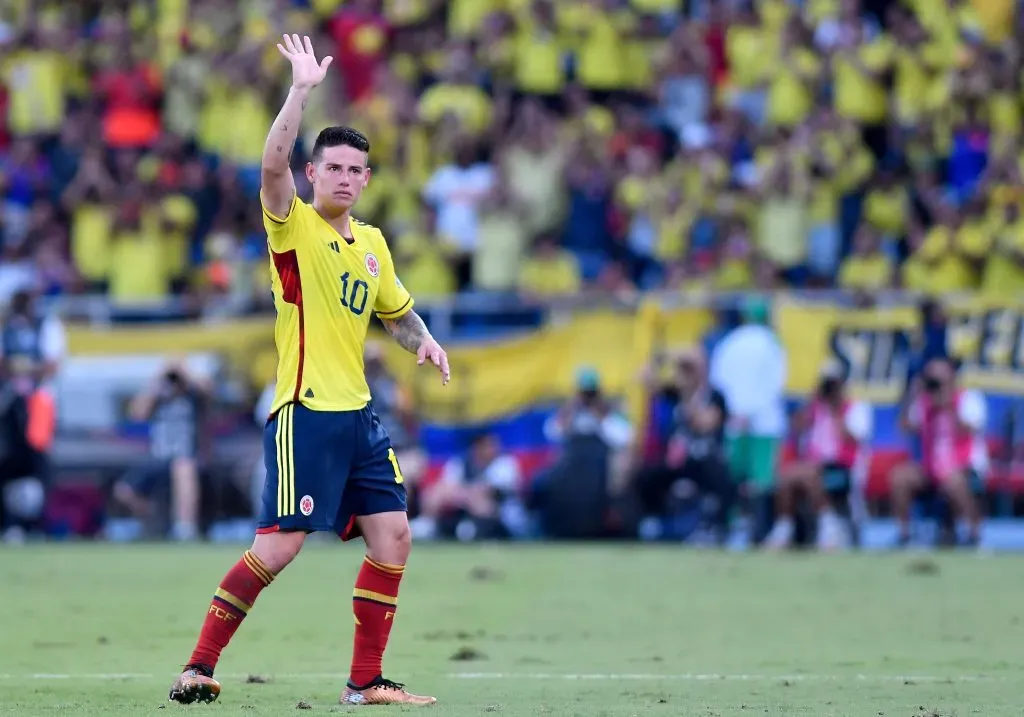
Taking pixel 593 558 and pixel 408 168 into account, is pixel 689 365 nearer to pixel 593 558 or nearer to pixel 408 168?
pixel 593 558

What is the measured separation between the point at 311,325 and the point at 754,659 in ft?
10.8

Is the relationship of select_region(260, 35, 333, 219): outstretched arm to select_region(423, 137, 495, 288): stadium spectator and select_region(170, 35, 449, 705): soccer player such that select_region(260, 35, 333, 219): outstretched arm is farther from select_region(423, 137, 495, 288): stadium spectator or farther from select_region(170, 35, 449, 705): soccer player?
select_region(423, 137, 495, 288): stadium spectator

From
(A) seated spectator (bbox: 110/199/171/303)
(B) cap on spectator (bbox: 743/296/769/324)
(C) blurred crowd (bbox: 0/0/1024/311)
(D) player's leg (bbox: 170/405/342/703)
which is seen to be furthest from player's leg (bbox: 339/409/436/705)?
(A) seated spectator (bbox: 110/199/171/303)

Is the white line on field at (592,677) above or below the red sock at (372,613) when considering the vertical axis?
below

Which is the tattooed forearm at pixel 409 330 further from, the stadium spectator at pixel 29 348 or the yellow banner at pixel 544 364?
the stadium spectator at pixel 29 348

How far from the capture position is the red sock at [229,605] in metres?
7.93

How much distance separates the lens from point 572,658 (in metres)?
10.1

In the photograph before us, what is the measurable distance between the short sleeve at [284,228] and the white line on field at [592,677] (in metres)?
2.24

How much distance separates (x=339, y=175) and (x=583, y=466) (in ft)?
38.0

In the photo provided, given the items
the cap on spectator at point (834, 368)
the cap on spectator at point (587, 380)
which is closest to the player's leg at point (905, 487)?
the cap on spectator at point (834, 368)

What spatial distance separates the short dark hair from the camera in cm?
799

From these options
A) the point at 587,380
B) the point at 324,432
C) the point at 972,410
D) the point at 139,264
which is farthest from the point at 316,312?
the point at 139,264

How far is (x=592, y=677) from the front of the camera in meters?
9.17

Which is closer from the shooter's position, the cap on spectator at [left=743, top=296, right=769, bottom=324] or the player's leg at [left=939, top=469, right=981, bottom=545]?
the player's leg at [left=939, top=469, right=981, bottom=545]
